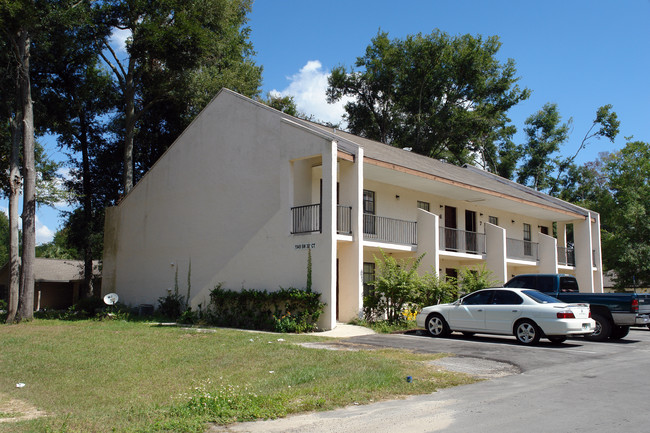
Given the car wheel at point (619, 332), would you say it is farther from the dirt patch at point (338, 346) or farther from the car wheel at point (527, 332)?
the dirt patch at point (338, 346)

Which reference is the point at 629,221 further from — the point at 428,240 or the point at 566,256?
the point at 428,240

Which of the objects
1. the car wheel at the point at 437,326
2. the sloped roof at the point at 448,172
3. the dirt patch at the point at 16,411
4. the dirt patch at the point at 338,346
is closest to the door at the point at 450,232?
the sloped roof at the point at 448,172

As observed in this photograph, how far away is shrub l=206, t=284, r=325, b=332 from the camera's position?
17781 millimetres

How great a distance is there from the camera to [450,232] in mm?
25625

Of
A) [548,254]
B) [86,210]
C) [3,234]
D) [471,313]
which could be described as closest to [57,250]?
[3,234]

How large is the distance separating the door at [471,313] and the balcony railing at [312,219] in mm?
4870

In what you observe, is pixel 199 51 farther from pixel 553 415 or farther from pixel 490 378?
pixel 553 415

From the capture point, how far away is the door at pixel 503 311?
563 inches

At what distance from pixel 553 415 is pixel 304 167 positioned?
14598mm

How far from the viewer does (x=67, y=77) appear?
3122cm

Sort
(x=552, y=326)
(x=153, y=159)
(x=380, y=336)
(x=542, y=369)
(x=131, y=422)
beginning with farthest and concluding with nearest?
(x=153, y=159) → (x=380, y=336) → (x=552, y=326) → (x=542, y=369) → (x=131, y=422)

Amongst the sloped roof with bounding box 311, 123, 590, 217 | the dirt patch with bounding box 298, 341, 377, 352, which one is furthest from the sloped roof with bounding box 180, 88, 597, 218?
the dirt patch with bounding box 298, 341, 377, 352

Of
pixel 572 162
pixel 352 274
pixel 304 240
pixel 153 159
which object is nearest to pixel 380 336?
pixel 352 274

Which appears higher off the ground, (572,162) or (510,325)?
(572,162)
